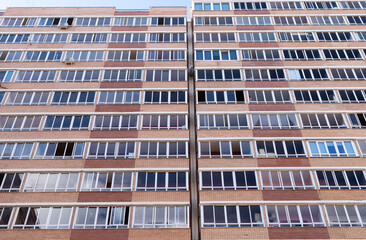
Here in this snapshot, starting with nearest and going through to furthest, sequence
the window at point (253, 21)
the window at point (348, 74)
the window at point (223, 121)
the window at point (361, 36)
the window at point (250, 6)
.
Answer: the window at point (223, 121), the window at point (348, 74), the window at point (361, 36), the window at point (253, 21), the window at point (250, 6)

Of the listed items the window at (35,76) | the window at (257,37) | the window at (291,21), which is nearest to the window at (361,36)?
the window at (291,21)

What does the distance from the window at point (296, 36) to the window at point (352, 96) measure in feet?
27.1

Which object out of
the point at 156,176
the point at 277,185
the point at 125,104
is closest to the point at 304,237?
the point at 277,185

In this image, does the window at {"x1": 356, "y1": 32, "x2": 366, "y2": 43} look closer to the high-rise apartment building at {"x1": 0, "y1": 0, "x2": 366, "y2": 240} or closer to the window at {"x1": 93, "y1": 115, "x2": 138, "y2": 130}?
the high-rise apartment building at {"x1": 0, "y1": 0, "x2": 366, "y2": 240}

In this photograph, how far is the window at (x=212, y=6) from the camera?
3747 centimetres

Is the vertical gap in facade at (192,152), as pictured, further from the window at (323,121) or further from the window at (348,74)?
the window at (348,74)

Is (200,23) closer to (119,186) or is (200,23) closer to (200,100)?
(200,100)

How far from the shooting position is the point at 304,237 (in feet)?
70.4

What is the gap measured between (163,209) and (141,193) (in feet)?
7.74

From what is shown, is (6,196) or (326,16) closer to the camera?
(6,196)

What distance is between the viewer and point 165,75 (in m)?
31.7

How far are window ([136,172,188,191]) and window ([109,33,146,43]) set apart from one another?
59.1 ft

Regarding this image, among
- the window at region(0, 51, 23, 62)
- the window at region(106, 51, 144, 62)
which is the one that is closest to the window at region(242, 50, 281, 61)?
the window at region(106, 51, 144, 62)

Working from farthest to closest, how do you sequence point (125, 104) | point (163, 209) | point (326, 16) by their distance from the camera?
point (326, 16), point (125, 104), point (163, 209)
